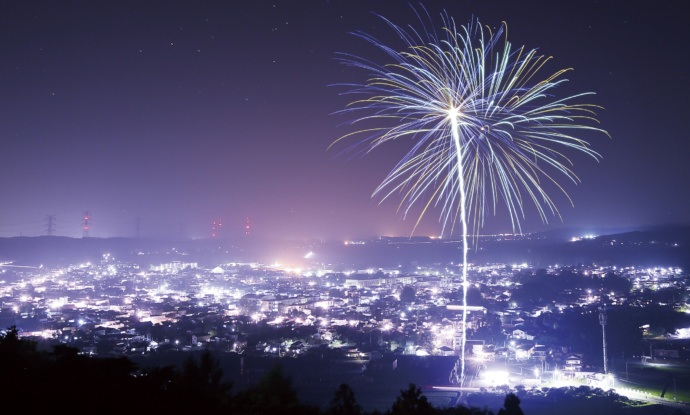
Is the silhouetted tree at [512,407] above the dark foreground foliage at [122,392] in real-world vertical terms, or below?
below

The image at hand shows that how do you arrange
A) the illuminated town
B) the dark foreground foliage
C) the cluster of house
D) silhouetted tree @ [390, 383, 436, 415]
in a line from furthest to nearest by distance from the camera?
the cluster of house → the illuminated town → silhouetted tree @ [390, 383, 436, 415] → the dark foreground foliage

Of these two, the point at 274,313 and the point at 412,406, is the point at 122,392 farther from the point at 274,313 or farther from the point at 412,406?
the point at 274,313

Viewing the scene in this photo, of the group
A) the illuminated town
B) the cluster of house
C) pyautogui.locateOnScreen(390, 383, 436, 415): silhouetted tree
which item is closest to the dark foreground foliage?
pyautogui.locateOnScreen(390, 383, 436, 415): silhouetted tree

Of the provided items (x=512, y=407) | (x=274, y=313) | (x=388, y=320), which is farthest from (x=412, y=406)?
(x=274, y=313)

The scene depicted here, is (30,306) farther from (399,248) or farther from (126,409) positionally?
(399,248)

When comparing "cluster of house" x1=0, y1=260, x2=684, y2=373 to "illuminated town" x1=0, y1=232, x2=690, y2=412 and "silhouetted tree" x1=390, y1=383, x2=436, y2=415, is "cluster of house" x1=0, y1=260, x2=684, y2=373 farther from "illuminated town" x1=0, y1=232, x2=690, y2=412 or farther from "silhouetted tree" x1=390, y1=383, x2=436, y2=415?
"silhouetted tree" x1=390, y1=383, x2=436, y2=415

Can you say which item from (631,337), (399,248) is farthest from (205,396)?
(399,248)

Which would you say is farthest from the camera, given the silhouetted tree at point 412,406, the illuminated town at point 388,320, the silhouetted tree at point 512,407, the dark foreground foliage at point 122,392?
the illuminated town at point 388,320

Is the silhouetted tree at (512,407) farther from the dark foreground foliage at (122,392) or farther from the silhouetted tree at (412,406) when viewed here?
the silhouetted tree at (412,406)

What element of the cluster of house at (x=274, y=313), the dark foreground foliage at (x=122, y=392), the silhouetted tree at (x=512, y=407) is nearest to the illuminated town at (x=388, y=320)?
the cluster of house at (x=274, y=313)
